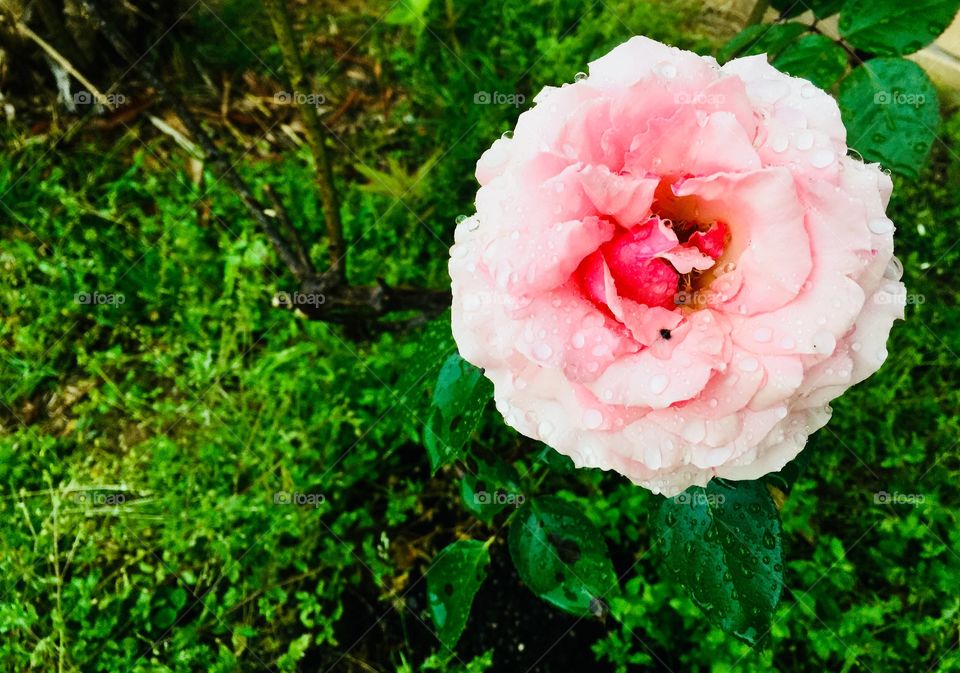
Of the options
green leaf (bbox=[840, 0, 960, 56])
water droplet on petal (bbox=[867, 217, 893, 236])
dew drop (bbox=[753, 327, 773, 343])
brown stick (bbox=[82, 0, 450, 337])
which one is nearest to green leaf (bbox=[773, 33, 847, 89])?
green leaf (bbox=[840, 0, 960, 56])

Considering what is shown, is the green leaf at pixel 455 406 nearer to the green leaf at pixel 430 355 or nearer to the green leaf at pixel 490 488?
the green leaf at pixel 430 355

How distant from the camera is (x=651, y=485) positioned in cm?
90

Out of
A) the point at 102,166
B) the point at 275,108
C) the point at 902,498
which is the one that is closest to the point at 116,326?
the point at 102,166

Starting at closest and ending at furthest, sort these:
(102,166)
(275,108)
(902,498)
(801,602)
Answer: (801,602), (902,498), (102,166), (275,108)

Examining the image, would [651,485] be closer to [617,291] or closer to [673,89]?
[617,291]

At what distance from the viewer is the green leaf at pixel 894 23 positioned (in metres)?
1.16

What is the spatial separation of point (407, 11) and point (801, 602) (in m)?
2.31

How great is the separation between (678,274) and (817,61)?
0.61m

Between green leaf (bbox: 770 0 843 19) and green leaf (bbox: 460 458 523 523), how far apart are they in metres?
1.08

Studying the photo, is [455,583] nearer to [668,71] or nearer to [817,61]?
[668,71]

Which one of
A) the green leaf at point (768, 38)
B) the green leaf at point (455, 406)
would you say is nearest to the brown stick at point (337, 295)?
the green leaf at point (455, 406)

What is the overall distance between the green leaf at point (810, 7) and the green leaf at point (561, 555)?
3.54ft

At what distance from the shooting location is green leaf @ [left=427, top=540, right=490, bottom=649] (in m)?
1.41

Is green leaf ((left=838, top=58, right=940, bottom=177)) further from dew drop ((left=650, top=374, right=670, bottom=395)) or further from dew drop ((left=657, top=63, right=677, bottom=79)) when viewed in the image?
dew drop ((left=650, top=374, right=670, bottom=395))
